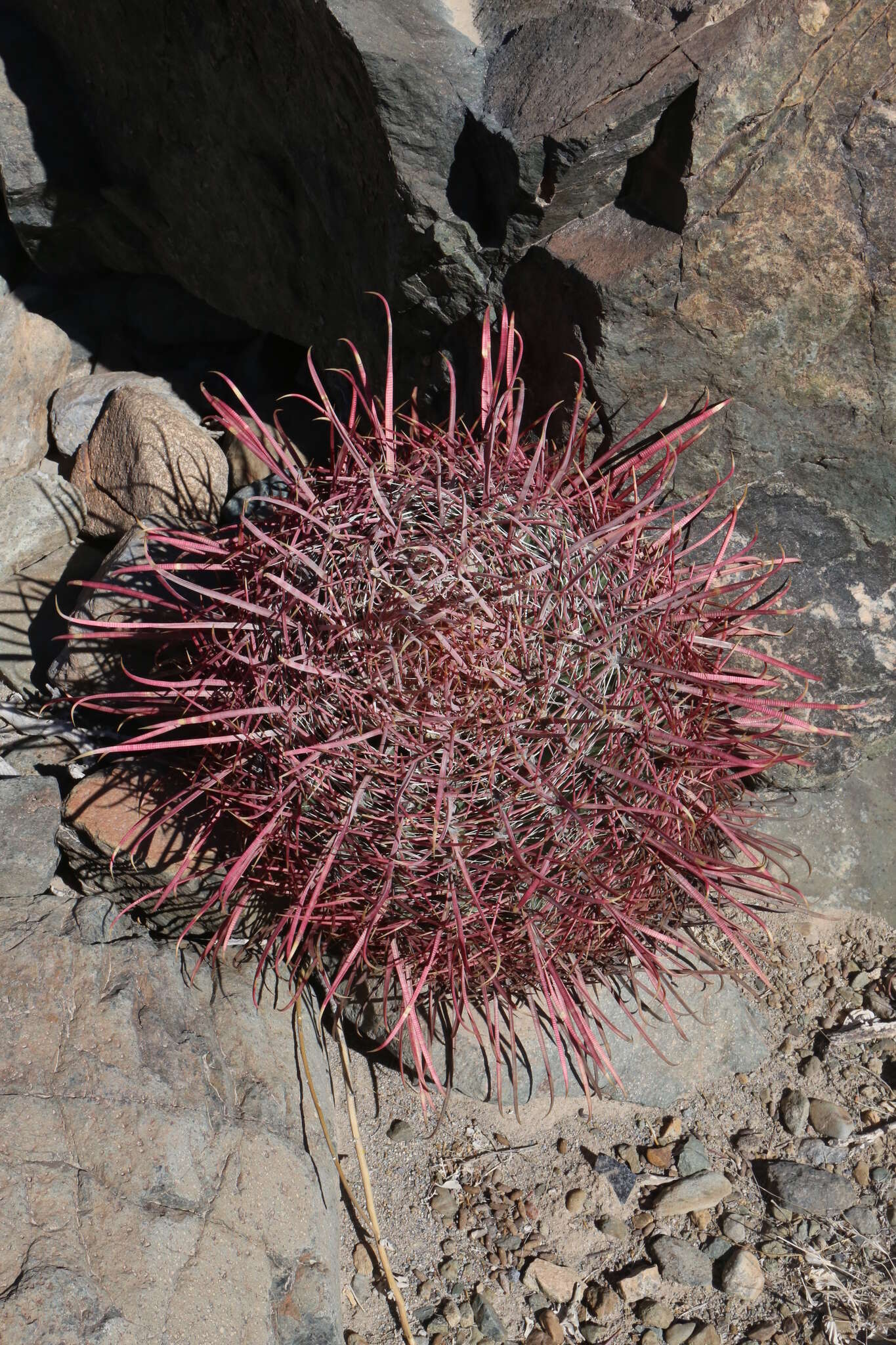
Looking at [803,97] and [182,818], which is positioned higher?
[803,97]

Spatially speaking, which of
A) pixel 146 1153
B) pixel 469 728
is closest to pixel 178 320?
pixel 469 728

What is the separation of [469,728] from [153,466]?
55.8 inches

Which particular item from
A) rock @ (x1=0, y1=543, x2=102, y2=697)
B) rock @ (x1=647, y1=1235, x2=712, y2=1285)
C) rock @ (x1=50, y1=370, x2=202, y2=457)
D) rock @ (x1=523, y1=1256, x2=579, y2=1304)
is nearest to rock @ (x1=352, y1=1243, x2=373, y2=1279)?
rock @ (x1=523, y1=1256, x2=579, y2=1304)

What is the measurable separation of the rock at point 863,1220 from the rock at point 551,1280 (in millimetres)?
511

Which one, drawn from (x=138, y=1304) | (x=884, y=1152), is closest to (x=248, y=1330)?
(x=138, y=1304)

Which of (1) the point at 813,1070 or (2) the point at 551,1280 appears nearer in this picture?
(2) the point at 551,1280

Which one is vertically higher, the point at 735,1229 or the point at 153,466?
the point at 735,1229

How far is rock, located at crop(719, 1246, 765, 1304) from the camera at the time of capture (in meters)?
1.74

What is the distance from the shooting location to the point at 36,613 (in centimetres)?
260

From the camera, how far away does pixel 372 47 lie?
2.00m

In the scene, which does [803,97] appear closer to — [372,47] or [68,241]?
[372,47]

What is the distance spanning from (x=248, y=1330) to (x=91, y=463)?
2066 mm

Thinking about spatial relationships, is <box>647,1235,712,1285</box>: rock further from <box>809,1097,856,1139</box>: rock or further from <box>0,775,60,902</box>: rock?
<box>0,775,60,902</box>: rock

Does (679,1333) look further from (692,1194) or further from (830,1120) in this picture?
(830,1120)
